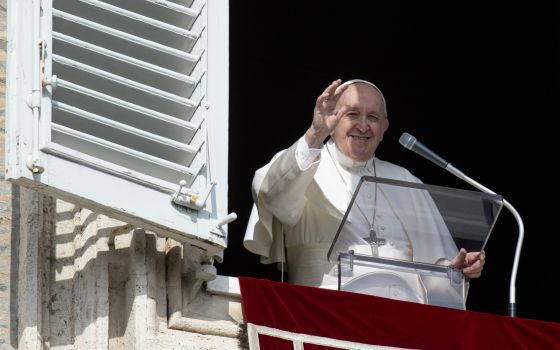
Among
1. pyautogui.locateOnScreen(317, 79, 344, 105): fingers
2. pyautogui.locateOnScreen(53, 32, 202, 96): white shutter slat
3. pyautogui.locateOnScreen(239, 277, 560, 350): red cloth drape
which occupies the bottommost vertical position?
pyautogui.locateOnScreen(239, 277, 560, 350): red cloth drape

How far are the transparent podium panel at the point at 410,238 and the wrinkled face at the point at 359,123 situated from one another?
71cm

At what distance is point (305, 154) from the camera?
27.8 feet

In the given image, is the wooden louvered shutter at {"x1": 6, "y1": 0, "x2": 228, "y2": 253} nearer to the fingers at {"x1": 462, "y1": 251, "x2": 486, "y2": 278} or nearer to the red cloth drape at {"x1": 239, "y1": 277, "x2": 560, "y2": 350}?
the red cloth drape at {"x1": 239, "y1": 277, "x2": 560, "y2": 350}

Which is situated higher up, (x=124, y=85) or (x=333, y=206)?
(x=124, y=85)

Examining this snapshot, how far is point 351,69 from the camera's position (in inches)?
440

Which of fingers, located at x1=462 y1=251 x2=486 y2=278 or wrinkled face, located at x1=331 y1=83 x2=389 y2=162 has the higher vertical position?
wrinkled face, located at x1=331 y1=83 x2=389 y2=162

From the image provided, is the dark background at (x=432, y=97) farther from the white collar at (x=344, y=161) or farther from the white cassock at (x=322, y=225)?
the white cassock at (x=322, y=225)

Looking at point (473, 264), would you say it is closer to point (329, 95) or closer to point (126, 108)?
point (329, 95)

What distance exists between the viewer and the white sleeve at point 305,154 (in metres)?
8.48

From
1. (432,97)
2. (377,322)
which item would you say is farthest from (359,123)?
(432,97)

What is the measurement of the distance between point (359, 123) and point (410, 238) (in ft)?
2.69

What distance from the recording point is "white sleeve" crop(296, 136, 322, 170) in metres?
8.48

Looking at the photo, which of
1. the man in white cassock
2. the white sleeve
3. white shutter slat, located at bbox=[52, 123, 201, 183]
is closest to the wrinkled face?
the man in white cassock

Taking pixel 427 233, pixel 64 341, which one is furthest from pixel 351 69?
pixel 64 341
